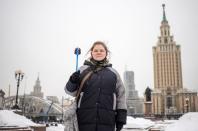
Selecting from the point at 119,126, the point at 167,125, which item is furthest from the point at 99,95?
the point at 167,125

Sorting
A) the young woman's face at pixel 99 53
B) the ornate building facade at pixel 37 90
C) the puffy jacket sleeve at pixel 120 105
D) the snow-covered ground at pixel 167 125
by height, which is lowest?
the snow-covered ground at pixel 167 125

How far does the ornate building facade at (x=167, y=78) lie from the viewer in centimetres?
10300

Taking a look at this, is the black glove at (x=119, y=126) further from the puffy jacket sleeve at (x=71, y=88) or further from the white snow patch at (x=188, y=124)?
the white snow patch at (x=188, y=124)

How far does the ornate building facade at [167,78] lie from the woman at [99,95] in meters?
101

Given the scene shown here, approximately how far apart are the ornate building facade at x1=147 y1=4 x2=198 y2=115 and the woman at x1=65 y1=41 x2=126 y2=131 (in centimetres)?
10117

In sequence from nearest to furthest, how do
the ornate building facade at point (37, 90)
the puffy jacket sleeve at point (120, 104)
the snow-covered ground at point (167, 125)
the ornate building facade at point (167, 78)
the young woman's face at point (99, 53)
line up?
the puffy jacket sleeve at point (120, 104) < the young woman's face at point (99, 53) < the snow-covered ground at point (167, 125) < the ornate building facade at point (167, 78) < the ornate building facade at point (37, 90)

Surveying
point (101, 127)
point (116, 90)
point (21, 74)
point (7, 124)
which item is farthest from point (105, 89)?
point (21, 74)

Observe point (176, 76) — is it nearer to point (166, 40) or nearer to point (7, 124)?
point (166, 40)

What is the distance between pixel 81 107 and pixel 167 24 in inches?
4402

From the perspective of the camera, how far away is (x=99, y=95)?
3543 mm

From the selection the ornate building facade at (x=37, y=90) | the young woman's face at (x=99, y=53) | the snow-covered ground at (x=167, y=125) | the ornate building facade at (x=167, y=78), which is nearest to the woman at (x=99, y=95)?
the young woman's face at (x=99, y=53)

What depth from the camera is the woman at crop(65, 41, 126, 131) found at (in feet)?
11.4

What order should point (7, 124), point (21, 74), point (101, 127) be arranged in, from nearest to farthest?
point (101, 127)
point (7, 124)
point (21, 74)

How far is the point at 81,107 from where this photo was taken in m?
3.54
